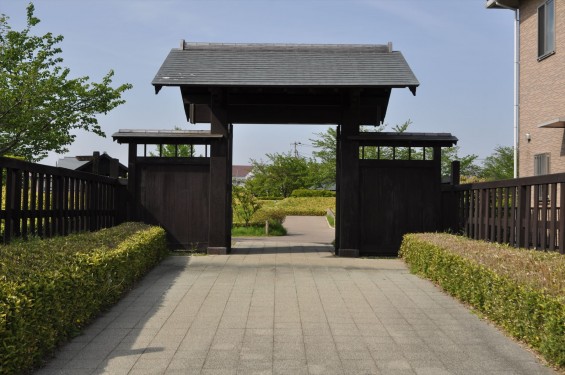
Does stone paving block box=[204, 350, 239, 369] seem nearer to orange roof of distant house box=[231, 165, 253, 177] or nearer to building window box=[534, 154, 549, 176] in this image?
building window box=[534, 154, 549, 176]

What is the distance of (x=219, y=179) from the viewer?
1391 cm

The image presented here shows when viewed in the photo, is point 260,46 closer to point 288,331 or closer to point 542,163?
point 542,163

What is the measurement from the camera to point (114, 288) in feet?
25.5

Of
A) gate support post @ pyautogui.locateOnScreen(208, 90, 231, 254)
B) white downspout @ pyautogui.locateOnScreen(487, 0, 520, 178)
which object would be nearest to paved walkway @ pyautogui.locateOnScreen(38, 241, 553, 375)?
gate support post @ pyautogui.locateOnScreen(208, 90, 231, 254)

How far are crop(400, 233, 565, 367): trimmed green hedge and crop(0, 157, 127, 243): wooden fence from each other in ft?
21.6

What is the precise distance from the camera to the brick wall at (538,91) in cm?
1521

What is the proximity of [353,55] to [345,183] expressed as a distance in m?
3.72

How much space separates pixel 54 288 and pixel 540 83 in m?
15.2

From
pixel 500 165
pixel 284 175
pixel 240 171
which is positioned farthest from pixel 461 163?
pixel 240 171

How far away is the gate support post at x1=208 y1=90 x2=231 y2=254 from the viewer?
13891 mm

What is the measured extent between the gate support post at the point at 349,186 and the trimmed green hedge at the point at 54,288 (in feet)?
19.0

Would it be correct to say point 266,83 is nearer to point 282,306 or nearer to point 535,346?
point 282,306

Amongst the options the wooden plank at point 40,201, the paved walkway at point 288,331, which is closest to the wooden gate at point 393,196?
the paved walkway at point 288,331

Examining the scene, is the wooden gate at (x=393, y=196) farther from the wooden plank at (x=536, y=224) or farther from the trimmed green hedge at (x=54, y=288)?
the trimmed green hedge at (x=54, y=288)
